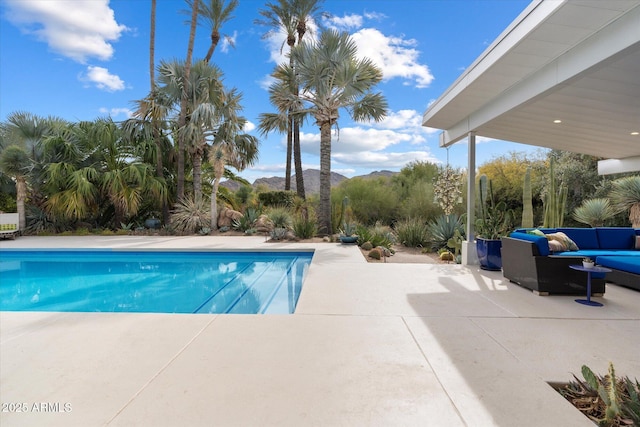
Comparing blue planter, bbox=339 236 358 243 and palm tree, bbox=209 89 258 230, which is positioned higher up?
palm tree, bbox=209 89 258 230

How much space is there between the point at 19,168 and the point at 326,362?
505 inches

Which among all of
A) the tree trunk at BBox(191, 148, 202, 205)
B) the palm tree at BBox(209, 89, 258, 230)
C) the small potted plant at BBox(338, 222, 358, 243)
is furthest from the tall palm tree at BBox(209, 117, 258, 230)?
the small potted plant at BBox(338, 222, 358, 243)

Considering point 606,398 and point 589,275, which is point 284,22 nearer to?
point 589,275

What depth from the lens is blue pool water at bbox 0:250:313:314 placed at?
14.3 ft

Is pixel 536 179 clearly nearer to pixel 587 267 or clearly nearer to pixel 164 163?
pixel 587 267

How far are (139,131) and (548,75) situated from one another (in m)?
12.5

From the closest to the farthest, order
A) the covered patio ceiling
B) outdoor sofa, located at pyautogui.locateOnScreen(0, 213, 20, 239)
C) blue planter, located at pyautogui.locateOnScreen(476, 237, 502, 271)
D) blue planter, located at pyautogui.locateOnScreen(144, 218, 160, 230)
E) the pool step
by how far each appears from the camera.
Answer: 1. the covered patio ceiling
2. the pool step
3. blue planter, located at pyautogui.locateOnScreen(476, 237, 502, 271)
4. outdoor sofa, located at pyautogui.locateOnScreen(0, 213, 20, 239)
5. blue planter, located at pyautogui.locateOnScreen(144, 218, 160, 230)

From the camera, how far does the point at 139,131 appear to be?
12.0 metres

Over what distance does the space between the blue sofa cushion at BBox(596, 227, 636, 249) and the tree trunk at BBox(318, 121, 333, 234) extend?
6.32 m

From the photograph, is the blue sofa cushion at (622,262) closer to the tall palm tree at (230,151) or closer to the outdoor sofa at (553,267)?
the outdoor sofa at (553,267)

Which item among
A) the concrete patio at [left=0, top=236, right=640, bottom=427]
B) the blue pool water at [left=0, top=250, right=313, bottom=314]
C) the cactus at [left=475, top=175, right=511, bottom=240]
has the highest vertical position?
the cactus at [left=475, top=175, right=511, bottom=240]

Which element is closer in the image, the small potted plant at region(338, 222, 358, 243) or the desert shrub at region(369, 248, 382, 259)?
the desert shrub at region(369, 248, 382, 259)

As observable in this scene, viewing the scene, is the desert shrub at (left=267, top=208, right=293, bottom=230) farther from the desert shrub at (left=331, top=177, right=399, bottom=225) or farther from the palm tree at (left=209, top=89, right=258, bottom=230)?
the desert shrub at (left=331, top=177, right=399, bottom=225)

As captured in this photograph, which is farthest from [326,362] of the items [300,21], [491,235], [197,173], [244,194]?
[300,21]
